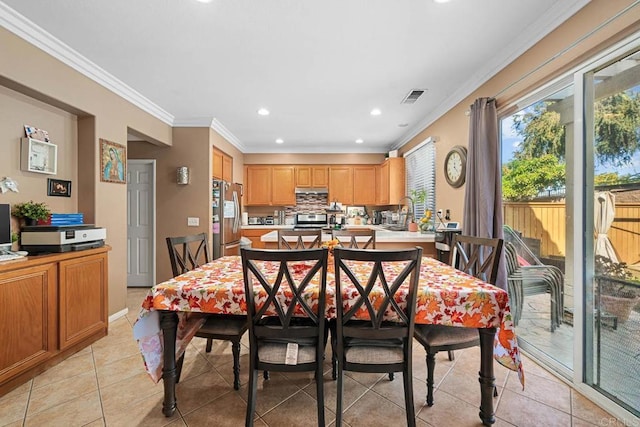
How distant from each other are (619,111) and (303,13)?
6.74 feet

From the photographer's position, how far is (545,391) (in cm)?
189

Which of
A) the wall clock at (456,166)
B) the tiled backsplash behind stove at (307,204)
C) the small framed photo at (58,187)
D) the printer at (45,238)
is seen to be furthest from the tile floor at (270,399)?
the tiled backsplash behind stove at (307,204)

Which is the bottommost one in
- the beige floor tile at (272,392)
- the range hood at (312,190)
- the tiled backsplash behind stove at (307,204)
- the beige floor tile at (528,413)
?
the beige floor tile at (272,392)

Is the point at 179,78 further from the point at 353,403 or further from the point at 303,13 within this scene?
the point at 353,403

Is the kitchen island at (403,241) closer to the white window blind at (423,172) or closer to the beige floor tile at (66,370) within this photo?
the white window blind at (423,172)

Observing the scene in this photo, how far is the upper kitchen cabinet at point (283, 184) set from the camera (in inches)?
242

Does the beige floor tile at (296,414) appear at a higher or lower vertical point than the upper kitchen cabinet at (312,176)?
lower

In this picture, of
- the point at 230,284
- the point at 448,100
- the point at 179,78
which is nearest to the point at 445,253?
the point at 448,100

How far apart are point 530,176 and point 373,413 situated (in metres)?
2.26

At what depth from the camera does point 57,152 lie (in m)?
2.65

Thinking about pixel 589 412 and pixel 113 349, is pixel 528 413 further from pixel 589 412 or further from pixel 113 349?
pixel 113 349

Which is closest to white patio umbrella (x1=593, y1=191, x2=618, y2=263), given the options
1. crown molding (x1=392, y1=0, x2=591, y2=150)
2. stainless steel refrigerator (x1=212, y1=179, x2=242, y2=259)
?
crown molding (x1=392, y1=0, x2=591, y2=150)

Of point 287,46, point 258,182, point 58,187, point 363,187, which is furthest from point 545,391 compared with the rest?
point 258,182

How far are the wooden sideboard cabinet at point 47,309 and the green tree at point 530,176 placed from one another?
3.85 meters
